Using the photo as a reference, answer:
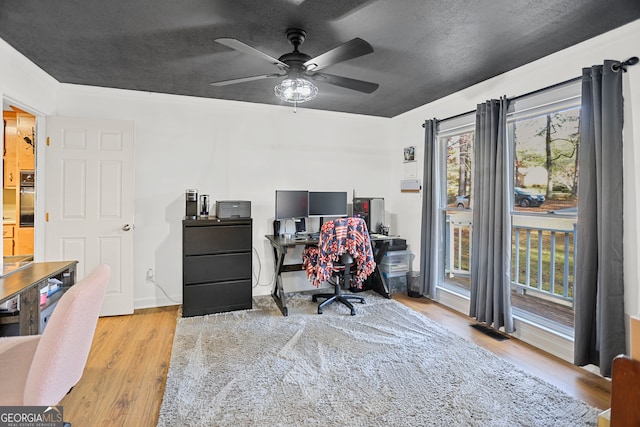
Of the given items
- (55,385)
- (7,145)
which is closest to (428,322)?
(55,385)

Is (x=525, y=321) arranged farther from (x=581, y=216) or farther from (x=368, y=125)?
(x=368, y=125)

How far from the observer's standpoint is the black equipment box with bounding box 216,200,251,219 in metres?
3.46

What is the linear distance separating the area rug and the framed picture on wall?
83.0 inches

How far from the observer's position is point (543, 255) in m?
3.53

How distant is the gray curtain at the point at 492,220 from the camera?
2855mm

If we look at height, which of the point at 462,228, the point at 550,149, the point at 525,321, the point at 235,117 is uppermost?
the point at 235,117

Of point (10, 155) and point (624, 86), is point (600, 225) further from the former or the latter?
point (10, 155)

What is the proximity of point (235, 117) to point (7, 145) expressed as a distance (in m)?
3.06

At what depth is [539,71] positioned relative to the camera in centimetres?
265

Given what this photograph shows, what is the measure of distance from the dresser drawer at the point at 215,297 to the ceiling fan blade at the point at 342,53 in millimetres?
2311

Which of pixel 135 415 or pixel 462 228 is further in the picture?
pixel 462 228

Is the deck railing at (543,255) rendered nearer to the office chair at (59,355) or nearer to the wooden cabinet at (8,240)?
the office chair at (59,355)

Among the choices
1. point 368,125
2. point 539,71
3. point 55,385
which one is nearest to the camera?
point 55,385

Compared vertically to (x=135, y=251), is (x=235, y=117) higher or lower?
higher
